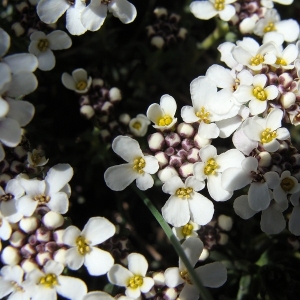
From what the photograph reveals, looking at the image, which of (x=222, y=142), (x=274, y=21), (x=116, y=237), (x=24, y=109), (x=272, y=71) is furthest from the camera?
(x=222, y=142)

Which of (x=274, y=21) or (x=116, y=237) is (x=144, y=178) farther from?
(x=274, y=21)

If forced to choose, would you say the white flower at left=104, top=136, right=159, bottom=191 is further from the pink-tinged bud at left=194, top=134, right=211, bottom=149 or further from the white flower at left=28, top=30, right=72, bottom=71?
the white flower at left=28, top=30, right=72, bottom=71

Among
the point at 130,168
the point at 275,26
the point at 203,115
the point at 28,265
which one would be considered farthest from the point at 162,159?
the point at 275,26

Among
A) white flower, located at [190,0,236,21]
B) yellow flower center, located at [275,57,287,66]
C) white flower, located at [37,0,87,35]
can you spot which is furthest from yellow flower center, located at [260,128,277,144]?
white flower, located at [37,0,87,35]

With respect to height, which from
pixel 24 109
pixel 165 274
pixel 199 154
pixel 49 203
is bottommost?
pixel 165 274

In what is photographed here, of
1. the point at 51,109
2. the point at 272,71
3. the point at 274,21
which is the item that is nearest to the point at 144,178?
the point at 272,71

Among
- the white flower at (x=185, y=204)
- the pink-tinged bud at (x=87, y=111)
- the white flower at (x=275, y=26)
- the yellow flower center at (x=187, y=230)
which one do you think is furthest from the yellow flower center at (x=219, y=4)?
the yellow flower center at (x=187, y=230)

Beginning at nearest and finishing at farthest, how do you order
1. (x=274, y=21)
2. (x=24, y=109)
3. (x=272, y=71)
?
(x=24, y=109) < (x=272, y=71) < (x=274, y=21)

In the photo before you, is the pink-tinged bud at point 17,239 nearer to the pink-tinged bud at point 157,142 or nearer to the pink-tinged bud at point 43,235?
the pink-tinged bud at point 43,235
